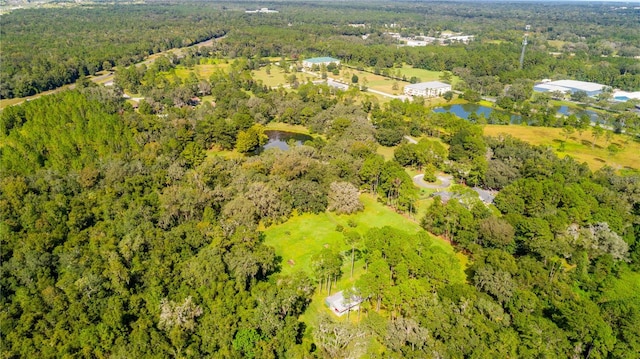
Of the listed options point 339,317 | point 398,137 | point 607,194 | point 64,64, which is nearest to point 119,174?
point 339,317

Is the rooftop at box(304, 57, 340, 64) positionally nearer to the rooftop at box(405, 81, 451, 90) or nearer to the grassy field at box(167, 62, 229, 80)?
the grassy field at box(167, 62, 229, 80)

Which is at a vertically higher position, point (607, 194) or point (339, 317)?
point (607, 194)

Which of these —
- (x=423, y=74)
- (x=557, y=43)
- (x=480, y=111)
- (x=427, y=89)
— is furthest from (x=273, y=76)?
(x=557, y=43)

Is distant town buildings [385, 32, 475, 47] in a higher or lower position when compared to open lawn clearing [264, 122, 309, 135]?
higher

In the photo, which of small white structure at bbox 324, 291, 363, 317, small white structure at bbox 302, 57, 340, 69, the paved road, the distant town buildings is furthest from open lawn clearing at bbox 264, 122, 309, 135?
the distant town buildings

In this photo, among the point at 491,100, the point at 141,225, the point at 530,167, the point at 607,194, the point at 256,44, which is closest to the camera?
the point at 141,225

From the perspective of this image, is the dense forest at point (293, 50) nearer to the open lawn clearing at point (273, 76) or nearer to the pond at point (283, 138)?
the open lawn clearing at point (273, 76)

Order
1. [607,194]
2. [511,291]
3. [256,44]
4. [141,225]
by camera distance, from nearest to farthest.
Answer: [511,291], [141,225], [607,194], [256,44]

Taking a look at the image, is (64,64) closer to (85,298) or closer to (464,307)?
(85,298)
